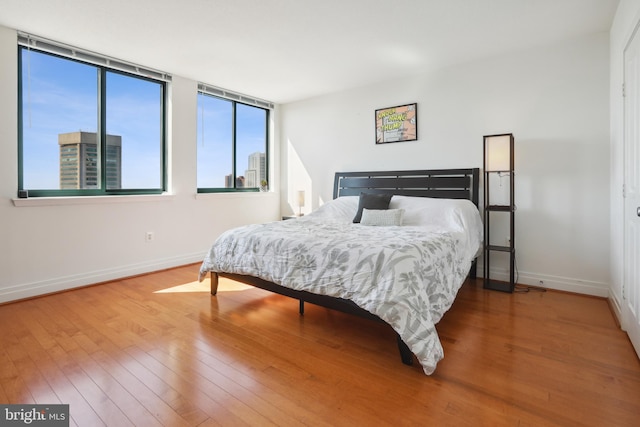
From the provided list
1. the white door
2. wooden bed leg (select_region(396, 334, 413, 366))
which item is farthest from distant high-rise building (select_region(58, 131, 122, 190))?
the white door

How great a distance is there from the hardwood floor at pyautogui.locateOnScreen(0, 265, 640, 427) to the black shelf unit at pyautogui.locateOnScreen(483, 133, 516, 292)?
1.47 ft

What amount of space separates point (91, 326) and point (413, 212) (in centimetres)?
298

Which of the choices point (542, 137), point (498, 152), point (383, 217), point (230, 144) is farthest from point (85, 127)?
point (542, 137)

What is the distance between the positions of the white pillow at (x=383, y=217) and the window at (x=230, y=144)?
2483 mm

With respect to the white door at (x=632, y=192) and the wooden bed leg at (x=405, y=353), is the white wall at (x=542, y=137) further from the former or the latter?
the wooden bed leg at (x=405, y=353)

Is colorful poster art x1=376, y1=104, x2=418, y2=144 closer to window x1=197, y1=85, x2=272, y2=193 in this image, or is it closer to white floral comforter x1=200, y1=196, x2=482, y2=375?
white floral comforter x1=200, y1=196, x2=482, y2=375

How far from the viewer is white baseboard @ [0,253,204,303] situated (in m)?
3.04

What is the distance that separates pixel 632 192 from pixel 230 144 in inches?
178

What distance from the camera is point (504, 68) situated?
11.7ft

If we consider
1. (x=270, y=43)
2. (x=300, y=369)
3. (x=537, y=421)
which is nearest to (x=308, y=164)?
(x=270, y=43)

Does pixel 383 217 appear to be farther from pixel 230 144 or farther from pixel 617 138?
pixel 230 144

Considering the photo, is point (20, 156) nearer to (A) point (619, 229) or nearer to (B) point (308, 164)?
(B) point (308, 164)

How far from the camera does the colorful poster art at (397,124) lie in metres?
4.18

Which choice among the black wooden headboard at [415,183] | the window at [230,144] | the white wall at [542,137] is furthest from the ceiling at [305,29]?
the black wooden headboard at [415,183]
